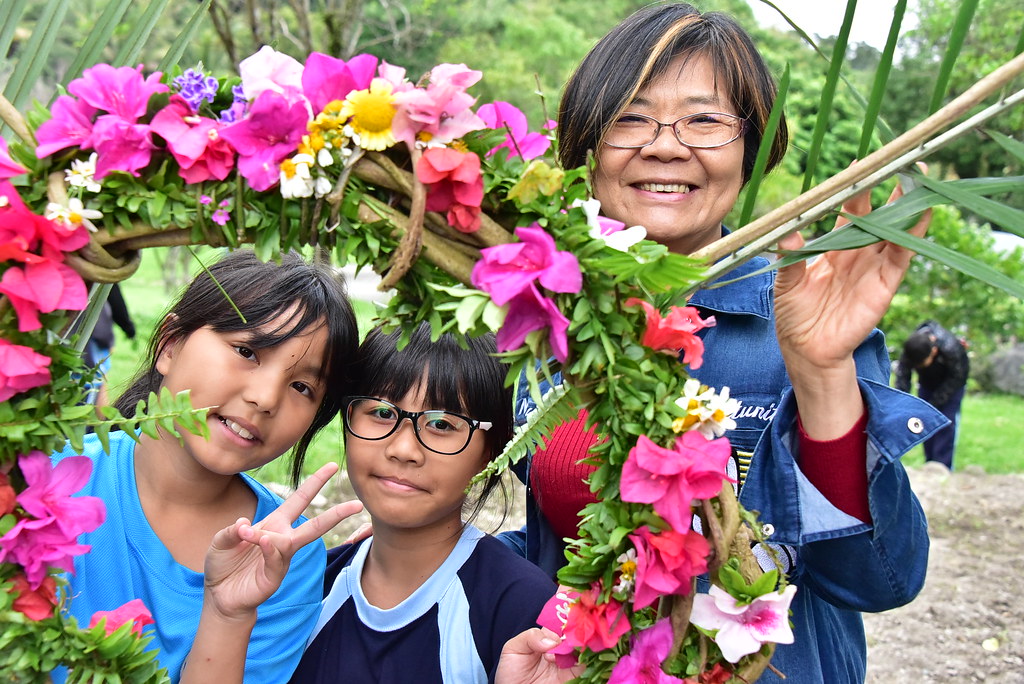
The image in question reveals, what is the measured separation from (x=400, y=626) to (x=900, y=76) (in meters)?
24.8

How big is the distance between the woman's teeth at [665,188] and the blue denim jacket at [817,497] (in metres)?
0.22

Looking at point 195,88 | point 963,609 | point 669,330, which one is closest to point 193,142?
point 195,88

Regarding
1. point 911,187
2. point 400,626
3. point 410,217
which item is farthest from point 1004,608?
point 410,217

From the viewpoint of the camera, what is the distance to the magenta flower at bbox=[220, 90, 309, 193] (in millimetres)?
1147

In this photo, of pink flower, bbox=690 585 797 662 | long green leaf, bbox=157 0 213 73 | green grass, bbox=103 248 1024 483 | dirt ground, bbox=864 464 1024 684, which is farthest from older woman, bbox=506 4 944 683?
green grass, bbox=103 248 1024 483

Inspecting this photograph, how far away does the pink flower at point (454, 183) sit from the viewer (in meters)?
1.14

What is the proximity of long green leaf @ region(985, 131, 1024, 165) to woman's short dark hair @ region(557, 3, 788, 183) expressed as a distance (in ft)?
2.24

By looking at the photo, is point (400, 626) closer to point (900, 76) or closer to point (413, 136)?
point (413, 136)

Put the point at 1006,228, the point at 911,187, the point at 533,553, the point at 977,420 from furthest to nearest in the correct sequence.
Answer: the point at 977,420 < the point at 533,553 < the point at 911,187 < the point at 1006,228

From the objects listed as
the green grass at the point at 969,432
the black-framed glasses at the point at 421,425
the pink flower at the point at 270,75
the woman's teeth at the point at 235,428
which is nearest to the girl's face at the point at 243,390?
the woman's teeth at the point at 235,428

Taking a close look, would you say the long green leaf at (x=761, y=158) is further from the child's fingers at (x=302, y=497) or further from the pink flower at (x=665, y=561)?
the child's fingers at (x=302, y=497)

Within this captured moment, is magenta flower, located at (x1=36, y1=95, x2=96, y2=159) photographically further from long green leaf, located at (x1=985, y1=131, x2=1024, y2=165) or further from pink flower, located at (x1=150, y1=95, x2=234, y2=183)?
long green leaf, located at (x1=985, y1=131, x2=1024, y2=165)

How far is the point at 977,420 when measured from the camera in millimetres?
10961

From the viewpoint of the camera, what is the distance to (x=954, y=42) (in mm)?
1124
